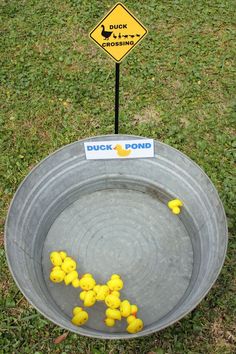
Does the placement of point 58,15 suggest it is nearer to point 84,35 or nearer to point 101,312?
point 84,35

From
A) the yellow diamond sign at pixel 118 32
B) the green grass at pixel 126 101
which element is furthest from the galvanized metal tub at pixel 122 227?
the yellow diamond sign at pixel 118 32

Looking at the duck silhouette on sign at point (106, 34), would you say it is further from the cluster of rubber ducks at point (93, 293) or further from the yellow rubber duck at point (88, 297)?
the yellow rubber duck at point (88, 297)

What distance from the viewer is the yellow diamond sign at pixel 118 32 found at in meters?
2.19

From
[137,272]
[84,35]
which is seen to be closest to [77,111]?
[84,35]

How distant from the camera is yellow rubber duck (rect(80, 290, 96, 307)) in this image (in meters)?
2.27

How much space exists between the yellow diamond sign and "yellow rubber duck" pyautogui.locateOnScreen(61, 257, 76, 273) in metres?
1.22

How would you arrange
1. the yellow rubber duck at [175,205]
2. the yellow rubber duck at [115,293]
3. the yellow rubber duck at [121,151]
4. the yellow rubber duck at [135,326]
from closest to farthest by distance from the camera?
the yellow rubber duck at [135,326], the yellow rubber duck at [115,293], the yellow rubber duck at [121,151], the yellow rubber duck at [175,205]

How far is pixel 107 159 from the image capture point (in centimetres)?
251

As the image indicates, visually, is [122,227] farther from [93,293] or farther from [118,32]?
[118,32]

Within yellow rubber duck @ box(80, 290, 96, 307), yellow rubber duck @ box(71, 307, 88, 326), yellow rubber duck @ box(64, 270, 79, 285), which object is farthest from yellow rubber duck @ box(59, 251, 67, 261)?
yellow rubber duck @ box(71, 307, 88, 326)

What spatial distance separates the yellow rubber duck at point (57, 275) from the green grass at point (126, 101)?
1.06ft

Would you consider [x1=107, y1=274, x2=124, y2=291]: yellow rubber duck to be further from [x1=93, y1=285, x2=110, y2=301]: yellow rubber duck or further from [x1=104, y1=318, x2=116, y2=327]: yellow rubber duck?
[x1=104, y1=318, x2=116, y2=327]: yellow rubber duck

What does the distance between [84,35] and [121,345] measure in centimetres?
306

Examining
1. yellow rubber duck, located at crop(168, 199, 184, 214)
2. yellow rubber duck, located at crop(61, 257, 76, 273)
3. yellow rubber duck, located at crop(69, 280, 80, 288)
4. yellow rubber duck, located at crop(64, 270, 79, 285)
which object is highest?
yellow rubber duck, located at crop(168, 199, 184, 214)
